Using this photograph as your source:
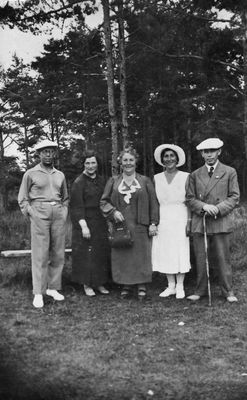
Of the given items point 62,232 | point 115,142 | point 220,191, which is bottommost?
point 62,232

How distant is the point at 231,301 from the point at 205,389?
253cm

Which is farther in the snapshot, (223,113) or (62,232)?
(223,113)

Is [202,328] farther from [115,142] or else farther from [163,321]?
[115,142]

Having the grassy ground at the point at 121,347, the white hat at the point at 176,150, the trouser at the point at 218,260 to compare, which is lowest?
the grassy ground at the point at 121,347

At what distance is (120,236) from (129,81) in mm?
17816

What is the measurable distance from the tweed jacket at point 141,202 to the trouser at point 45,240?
586 millimetres

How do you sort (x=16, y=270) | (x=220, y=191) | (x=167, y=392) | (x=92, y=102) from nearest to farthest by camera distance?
(x=167, y=392), (x=220, y=191), (x=16, y=270), (x=92, y=102)

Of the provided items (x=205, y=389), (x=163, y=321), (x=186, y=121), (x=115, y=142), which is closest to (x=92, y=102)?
(x=186, y=121)

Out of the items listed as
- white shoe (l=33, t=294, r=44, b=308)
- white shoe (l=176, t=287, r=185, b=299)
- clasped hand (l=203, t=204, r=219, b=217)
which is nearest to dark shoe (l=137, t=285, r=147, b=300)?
white shoe (l=176, t=287, r=185, b=299)

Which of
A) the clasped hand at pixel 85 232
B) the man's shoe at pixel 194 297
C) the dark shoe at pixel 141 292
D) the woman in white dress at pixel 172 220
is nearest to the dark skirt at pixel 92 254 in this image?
the clasped hand at pixel 85 232

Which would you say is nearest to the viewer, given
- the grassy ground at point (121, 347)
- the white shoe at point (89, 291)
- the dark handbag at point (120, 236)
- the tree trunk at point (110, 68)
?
the grassy ground at point (121, 347)

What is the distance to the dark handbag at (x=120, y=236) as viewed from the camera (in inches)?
238

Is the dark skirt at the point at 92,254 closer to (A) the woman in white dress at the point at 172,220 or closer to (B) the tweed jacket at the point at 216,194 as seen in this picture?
(A) the woman in white dress at the point at 172,220

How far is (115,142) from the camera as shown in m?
14.7
